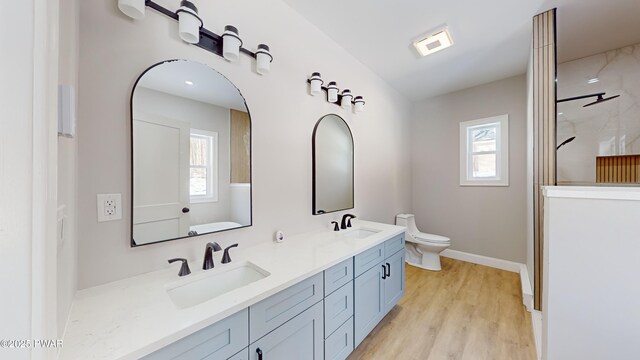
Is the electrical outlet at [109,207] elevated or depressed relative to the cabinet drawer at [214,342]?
elevated

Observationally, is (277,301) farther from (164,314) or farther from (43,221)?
(43,221)

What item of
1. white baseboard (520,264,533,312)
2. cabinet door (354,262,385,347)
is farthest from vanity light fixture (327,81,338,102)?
white baseboard (520,264,533,312)

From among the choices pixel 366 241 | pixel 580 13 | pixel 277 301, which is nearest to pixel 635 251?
pixel 366 241

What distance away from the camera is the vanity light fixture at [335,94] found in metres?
1.91

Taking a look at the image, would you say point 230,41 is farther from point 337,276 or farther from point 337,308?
point 337,308

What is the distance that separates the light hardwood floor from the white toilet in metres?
0.28

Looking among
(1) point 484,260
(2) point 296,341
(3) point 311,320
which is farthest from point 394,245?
(1) point 484,260

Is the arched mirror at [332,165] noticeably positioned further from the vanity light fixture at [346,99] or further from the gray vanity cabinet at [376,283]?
the gray vanity cabinet at [376,283]

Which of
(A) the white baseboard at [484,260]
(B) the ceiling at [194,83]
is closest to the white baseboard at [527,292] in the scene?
(A) the white baseboard at [484,260]

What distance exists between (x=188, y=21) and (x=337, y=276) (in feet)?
5.37

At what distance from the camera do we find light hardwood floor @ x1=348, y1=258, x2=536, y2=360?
1635 millimetres

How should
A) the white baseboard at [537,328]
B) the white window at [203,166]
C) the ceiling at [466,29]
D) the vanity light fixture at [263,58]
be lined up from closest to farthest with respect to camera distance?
1. the white window at [203,166]
2. the vanity light fixture at [263,58]
3. the white baseboard at [537,328]
4. the ceiling at [466,29]

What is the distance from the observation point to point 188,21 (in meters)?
1.14

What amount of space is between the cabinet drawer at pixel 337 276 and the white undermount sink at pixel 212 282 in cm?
37
